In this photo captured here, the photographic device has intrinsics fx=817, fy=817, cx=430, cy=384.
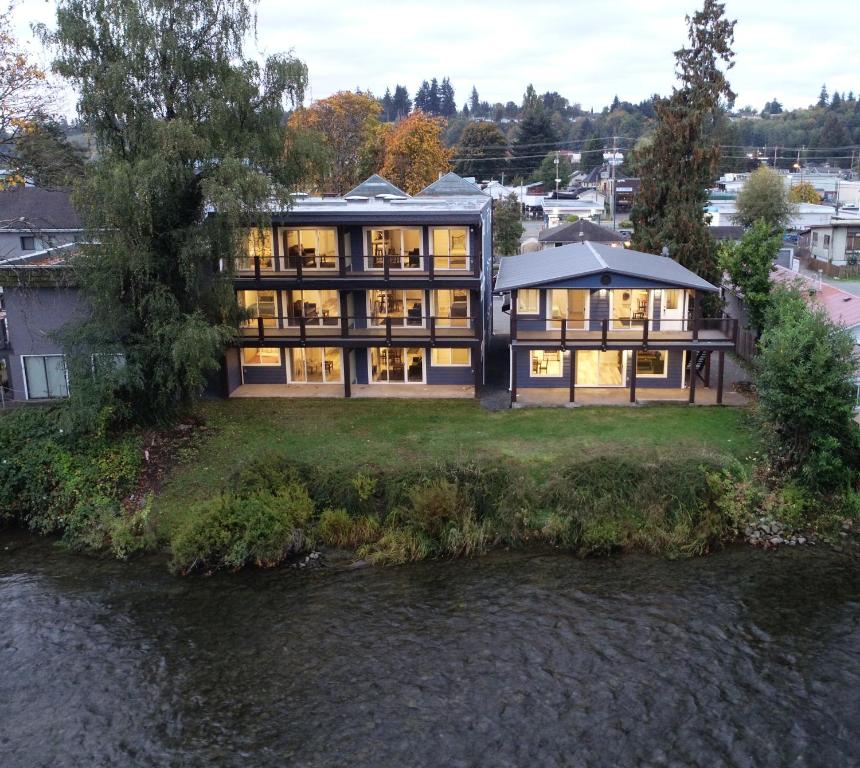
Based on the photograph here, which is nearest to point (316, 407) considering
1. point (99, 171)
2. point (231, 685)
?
point (99, 171)

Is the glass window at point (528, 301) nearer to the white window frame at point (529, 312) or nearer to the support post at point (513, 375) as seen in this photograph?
the white window frame at point (529, 312)

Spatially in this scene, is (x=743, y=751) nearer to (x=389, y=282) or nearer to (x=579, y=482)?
(x=579, y=482)

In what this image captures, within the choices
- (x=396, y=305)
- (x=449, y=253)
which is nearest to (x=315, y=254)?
(x=396, y=305)

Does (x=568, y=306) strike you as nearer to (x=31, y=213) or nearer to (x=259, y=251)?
(x=259, y=251)

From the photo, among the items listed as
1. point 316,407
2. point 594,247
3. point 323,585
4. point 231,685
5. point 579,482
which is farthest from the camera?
point 594,247

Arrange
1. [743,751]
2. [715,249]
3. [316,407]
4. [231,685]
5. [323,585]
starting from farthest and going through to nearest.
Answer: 1. [715,249]
2. [316,407]
3. [323,585]
4. [231,685]
5. [743,751]

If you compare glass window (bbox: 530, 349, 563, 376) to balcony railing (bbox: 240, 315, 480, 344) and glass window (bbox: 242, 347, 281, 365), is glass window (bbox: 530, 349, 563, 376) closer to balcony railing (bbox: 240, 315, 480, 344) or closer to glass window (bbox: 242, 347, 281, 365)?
balcony railing (bbox: 240, 315, 480, 344)
